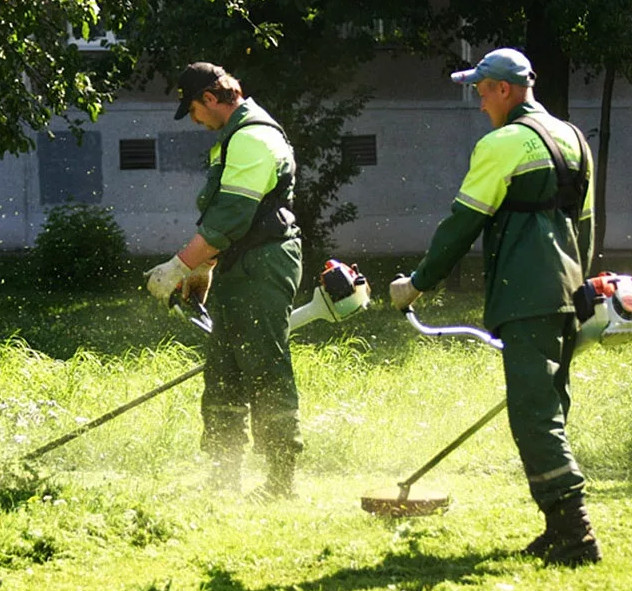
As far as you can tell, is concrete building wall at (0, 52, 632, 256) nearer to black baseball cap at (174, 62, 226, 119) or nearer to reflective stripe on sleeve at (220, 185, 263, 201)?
black baseball cap at (174, 62, 226, 119)

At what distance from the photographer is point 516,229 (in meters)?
5.77

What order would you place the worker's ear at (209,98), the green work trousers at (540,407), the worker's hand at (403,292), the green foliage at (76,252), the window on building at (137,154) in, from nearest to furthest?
the green work trousers at (540,407)
the worker's hand at (403,292)
the worker's ear at (209,98)
the green foliage at (76,252)
the window on building at (137,154)

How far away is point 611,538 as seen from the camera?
6105 mm

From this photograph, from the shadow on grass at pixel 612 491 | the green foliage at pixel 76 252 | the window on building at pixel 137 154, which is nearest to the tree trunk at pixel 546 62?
the green foliage at pixel 76 252

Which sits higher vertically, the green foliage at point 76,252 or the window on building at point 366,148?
the window on building at point 366,148

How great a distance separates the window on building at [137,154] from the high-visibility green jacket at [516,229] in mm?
18128

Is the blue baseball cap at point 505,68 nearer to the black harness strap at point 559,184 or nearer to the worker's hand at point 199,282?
the black harness strap at point 559,184

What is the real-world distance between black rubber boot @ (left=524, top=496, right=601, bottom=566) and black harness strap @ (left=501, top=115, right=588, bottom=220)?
1.11 meters

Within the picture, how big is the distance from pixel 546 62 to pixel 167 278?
12.1 metres

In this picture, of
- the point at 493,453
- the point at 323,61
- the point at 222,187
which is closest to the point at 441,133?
the point at 323,61

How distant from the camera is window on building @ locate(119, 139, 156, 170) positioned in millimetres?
23609

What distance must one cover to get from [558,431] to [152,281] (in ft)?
7.23

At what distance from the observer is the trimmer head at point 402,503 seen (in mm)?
6609

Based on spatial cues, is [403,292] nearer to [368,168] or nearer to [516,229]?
[516,229]
